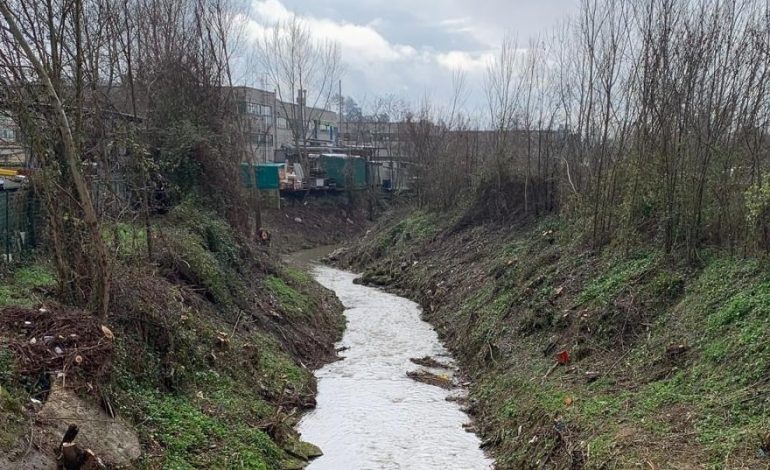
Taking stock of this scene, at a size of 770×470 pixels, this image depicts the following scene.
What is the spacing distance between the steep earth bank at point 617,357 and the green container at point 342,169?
2683 cm

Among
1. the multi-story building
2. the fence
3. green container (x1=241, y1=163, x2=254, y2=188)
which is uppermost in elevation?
the multi-story building

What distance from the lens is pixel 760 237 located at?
34.5 ft

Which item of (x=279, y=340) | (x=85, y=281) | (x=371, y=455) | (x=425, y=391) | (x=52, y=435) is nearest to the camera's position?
(x=52, y=435)

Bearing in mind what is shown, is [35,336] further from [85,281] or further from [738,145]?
[738,145]

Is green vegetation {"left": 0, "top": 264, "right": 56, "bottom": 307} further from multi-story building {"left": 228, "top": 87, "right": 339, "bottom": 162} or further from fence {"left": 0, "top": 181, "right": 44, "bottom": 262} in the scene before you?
multi-story building {"left": 228, "top": 87, "right": 339, "bottom": 162}

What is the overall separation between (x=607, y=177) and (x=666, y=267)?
433cm

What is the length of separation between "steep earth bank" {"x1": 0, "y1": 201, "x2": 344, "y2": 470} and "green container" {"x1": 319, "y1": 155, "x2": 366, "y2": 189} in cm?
2909

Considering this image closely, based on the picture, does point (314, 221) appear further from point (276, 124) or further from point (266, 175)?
point (276, 124)

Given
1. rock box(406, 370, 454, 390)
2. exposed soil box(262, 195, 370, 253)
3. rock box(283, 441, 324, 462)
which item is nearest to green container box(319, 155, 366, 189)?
exposed soil box(262, 195, 370, 253)

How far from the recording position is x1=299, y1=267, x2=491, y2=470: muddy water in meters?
9.70

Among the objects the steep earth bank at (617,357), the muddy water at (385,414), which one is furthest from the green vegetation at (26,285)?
the steep earth bank at (617,357)

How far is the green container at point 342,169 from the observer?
44.7 meters

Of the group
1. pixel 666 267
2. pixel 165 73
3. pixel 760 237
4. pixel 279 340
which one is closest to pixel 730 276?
pixel 760 237

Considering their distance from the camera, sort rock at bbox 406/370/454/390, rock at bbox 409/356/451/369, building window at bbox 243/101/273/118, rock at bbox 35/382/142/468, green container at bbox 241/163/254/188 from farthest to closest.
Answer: building window at bbox 243/101/273/118, green container at bbox 241/163/254/188, rock at bbox 409/356/451/369, rock at bbox 406/370/454/390, rock at bbox 35/382/142/468
